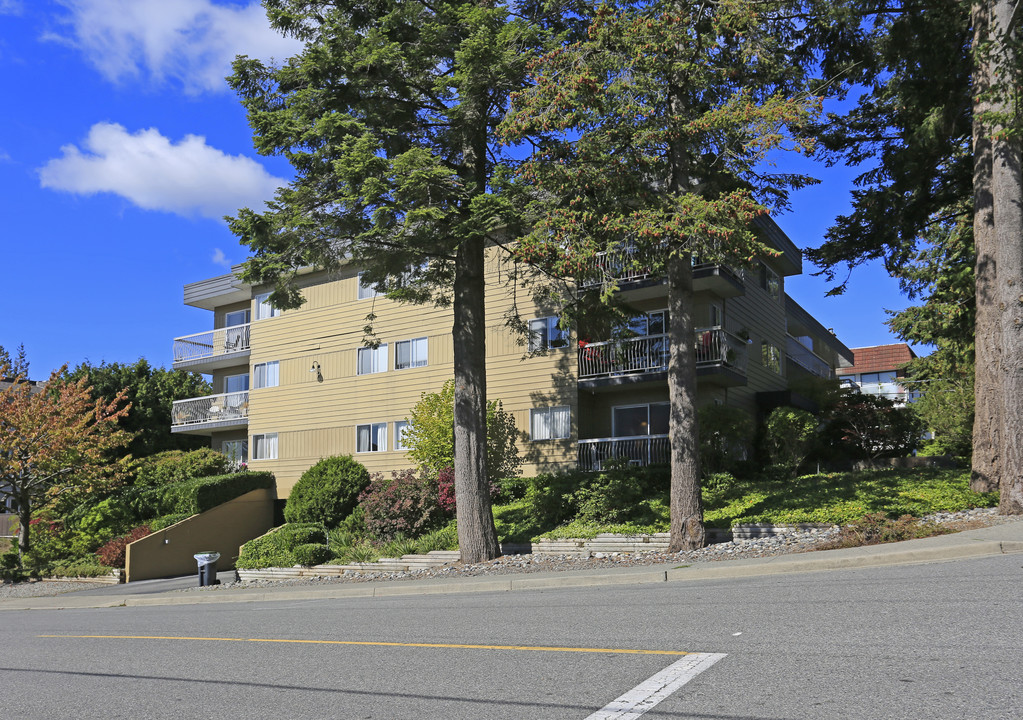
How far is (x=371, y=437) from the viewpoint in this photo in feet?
98.8

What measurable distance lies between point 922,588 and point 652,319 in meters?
17.1

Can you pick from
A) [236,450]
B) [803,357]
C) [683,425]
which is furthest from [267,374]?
[803,357]

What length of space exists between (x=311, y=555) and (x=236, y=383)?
17491 mm

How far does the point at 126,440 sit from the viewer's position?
28406mm

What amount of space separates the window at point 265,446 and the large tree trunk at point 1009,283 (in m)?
26.0

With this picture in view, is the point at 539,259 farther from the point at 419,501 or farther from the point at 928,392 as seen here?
the point at 928,392

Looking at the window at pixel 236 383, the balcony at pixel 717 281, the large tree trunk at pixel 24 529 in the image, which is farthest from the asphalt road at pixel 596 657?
the window at pixel 236 383

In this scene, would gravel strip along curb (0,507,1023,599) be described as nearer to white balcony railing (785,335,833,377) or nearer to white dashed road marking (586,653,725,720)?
white dashed road marking (586,653,725,720)

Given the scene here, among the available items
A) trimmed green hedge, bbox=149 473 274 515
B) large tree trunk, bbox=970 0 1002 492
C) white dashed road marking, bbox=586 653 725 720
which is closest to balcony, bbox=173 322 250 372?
trimmed green hedge, bbox=149 473 274 515

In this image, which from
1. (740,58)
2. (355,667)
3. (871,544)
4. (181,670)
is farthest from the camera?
(740,58)

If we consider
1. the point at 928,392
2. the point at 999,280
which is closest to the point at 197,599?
the point at 999,280

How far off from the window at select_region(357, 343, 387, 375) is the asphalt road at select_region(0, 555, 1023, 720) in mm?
19443

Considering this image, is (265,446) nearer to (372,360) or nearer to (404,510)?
(372,360)

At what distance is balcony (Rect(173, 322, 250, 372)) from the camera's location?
118 ft
